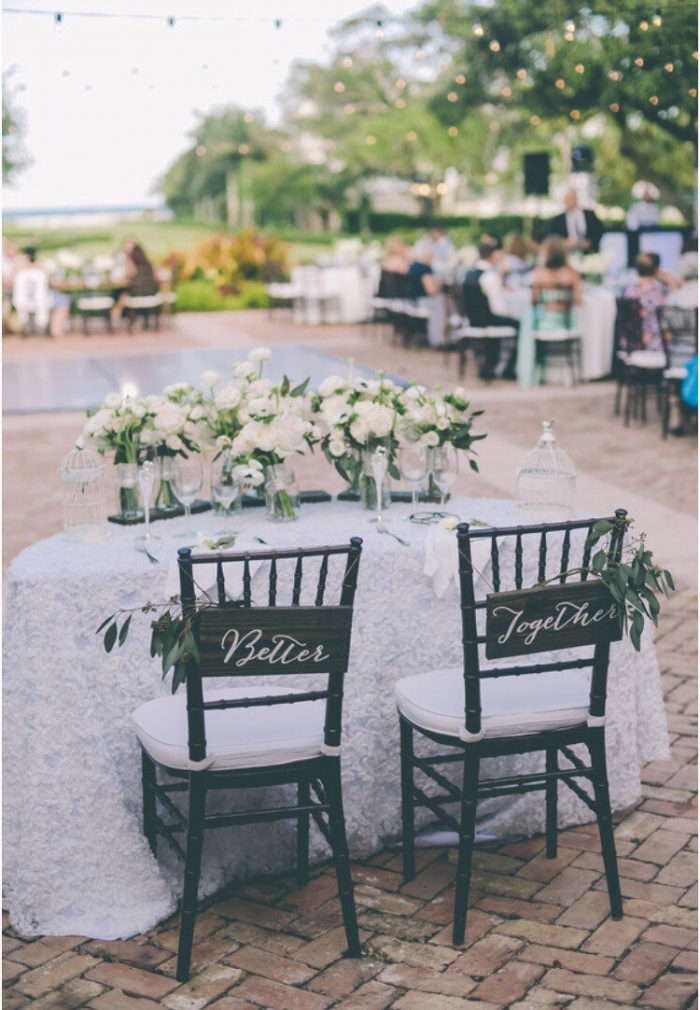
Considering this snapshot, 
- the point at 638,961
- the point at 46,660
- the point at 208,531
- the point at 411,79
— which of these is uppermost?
the point at 411,79

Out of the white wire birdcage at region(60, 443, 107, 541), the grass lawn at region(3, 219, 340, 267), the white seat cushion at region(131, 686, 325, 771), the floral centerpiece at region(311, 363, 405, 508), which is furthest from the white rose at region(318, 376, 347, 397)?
the grass lawn at region(3, 219, 340, 267)

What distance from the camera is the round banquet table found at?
3.28 meters

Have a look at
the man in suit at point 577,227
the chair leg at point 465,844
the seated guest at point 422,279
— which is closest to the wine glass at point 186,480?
the chair leg at point 465,844

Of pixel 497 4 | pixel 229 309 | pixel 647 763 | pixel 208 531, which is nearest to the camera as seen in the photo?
pixel 208 531

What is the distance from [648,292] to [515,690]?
25.0 feet

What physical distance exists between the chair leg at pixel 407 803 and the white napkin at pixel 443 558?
0.41m

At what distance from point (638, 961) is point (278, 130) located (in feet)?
167

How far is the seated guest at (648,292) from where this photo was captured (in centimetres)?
1027

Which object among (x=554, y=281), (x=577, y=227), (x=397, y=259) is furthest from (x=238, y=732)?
(x=397, y=259)

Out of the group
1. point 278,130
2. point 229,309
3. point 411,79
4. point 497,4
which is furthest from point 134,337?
point 278,130

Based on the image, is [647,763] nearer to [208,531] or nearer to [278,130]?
[208,531]

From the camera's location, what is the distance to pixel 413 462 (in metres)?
3.86

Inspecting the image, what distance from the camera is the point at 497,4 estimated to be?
17.5 meters

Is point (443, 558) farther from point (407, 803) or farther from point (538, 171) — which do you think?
point (538, 171)
